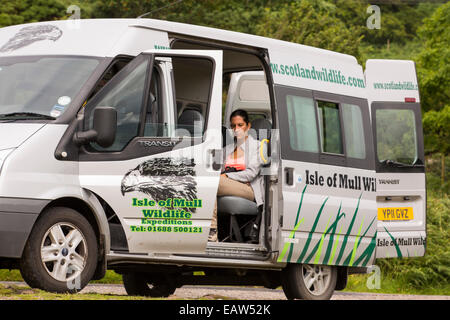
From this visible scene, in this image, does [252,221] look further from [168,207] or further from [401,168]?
[401,168]

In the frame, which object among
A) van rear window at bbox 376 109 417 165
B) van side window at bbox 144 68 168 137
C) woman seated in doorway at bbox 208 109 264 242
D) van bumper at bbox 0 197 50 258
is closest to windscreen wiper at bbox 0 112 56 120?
van bumper at bbox 0 197 50 258

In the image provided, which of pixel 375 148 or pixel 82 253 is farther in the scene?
pixel 375 148

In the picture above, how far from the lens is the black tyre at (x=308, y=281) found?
1125 cm

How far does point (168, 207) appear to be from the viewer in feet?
30.9

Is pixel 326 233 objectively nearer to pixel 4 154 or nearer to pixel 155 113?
pixel 155 113

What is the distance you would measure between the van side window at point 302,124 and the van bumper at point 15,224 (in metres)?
3.40

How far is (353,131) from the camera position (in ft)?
39.4

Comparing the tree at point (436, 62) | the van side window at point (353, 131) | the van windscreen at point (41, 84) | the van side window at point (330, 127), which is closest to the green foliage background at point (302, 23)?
the tree at point (436, 62)

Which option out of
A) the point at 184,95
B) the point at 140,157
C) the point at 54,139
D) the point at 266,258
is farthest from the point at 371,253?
the point at 54,139

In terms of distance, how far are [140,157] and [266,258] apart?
6.77ft

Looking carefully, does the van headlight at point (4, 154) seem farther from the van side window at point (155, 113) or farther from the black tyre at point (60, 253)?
the van side window at point (155, 113)

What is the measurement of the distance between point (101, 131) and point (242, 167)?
2.36 metres

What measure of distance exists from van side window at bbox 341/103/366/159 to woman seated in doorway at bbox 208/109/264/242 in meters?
1.34

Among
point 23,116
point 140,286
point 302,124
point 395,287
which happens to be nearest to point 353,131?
point 302,124
